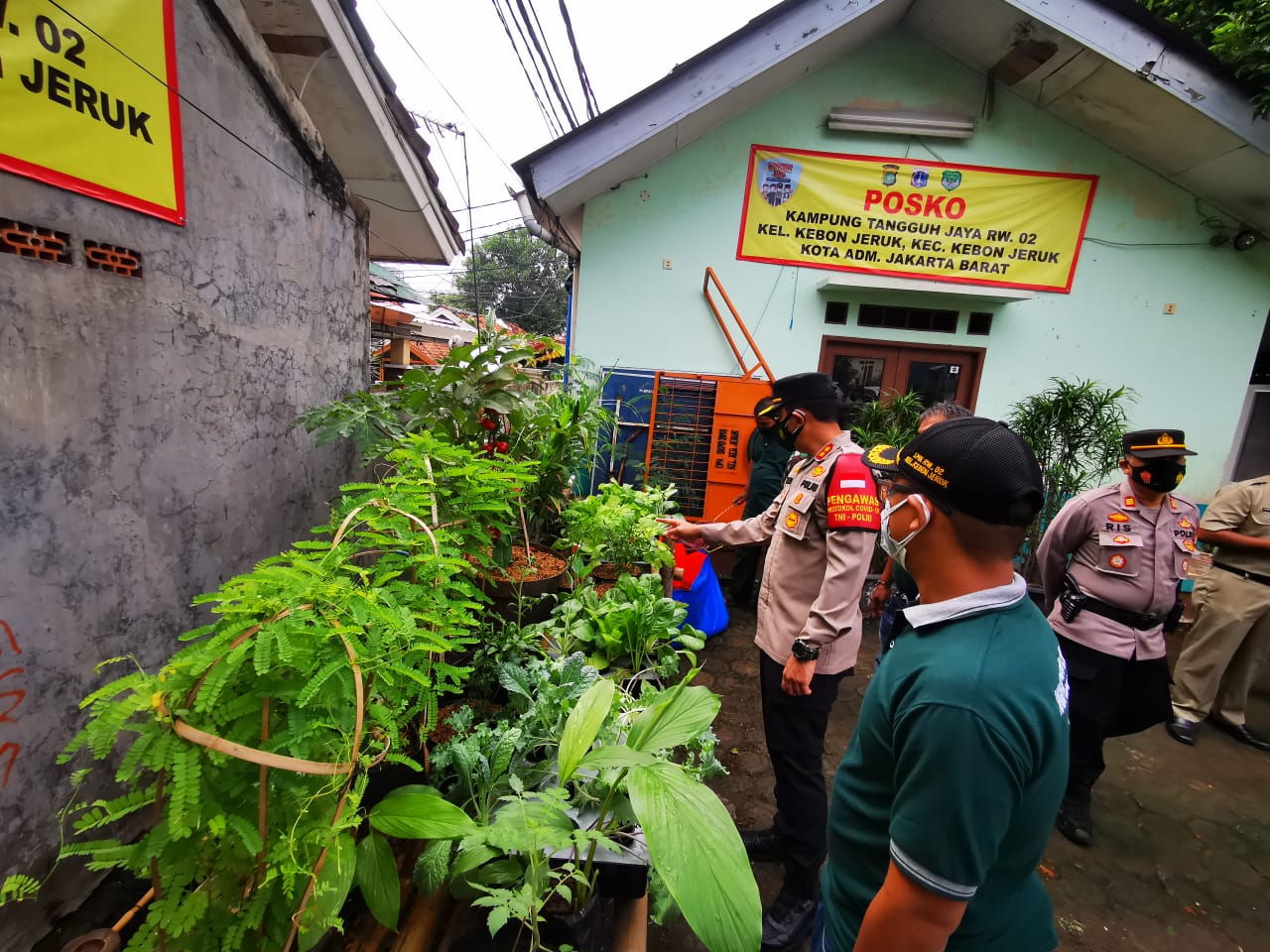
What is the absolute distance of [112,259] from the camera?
1702 millimetres

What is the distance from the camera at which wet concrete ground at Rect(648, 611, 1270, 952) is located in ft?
7.37

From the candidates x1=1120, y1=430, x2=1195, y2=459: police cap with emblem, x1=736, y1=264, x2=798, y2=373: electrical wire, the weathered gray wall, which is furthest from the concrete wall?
the weathered gray wall

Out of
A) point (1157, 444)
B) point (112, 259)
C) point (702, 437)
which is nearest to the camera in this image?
point (112, 259)

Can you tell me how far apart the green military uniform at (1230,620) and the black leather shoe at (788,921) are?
10.4ft

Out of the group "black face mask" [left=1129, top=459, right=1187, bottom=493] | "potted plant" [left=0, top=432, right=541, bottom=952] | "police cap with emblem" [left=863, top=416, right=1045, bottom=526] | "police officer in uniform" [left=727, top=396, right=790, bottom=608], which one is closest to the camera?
"potted plant" [left=0, top=432, right=541, bottom=952]

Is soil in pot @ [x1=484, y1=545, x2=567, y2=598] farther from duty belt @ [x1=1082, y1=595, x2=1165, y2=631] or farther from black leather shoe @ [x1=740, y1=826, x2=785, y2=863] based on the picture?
duty belt @ [x1=1082, y1=595, x2=1165, y2=631]

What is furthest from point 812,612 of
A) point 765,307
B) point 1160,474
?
point 765,307

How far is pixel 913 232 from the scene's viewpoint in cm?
A: 570

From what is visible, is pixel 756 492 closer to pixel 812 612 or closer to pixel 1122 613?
pixel 1122 613

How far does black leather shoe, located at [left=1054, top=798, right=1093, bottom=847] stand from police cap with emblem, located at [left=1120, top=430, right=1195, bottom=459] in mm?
1673

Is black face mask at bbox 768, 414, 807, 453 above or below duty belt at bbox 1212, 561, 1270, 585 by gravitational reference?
above

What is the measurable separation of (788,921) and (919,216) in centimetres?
604

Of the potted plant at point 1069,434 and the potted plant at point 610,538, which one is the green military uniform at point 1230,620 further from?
the potted plant at point 610,538

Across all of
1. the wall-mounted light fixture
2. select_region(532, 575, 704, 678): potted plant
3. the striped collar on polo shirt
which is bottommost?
select_region(532, 575, 704, 678): potted plant
